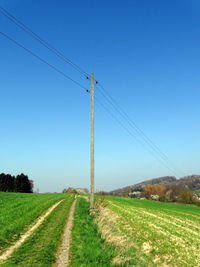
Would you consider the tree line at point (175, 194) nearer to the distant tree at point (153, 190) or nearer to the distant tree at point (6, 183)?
the distant tree at point (153, 190)

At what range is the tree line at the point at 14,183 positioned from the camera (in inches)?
5738

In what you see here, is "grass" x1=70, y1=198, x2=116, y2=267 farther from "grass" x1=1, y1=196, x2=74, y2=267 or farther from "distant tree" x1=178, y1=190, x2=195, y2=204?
"distant tree" x1=178, y1=190, x2=195, y2=204

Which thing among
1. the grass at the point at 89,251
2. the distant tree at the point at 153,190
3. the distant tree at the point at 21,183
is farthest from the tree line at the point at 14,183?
the grass at the point at 89,251

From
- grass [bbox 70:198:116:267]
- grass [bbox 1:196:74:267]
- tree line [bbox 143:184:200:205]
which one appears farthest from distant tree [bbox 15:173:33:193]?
grass [bbox 70:198:116:267]

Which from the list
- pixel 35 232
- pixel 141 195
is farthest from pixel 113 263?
pixel 141 195

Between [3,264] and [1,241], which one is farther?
[1,241]

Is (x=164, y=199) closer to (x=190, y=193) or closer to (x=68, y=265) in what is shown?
(x=190, y=193)

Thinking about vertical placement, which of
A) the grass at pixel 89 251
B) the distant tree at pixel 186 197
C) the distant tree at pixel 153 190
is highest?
the distant tree at pixel 153 190

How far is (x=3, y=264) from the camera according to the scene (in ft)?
31.6

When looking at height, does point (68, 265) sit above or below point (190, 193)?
below

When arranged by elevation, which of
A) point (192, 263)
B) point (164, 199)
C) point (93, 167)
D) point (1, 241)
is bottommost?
point (192, 263)

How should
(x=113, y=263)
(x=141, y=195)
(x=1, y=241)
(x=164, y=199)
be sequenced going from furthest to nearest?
1. (x=141, y=195)
2. (x=164, y=199)
3. (x=1, y=241)
4. (x=113, y=263)

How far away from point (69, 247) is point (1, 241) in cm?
309

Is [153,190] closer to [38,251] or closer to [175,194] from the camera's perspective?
[175,194]
